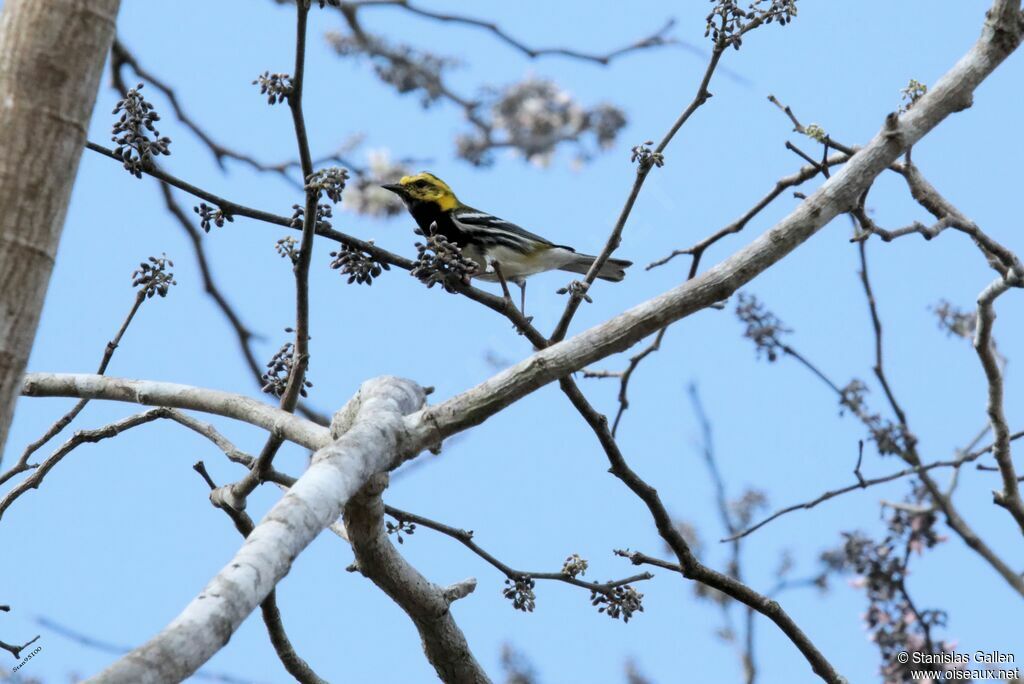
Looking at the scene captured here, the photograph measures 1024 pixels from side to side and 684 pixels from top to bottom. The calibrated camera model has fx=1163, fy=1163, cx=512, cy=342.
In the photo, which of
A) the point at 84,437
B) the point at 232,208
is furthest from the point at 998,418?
the point at 84,437

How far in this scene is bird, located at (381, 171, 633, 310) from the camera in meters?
5.39

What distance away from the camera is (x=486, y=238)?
5395 millimetres

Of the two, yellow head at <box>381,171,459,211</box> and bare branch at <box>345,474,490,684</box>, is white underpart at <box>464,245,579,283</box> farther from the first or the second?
bare branch at <box>345,474,490,684</box>

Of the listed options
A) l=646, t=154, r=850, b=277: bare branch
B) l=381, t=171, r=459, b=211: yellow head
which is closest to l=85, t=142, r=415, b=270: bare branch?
l=646, t=154, r=850, b=277: bare branch

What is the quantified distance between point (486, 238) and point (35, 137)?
139 inches

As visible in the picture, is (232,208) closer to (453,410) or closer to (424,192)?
(453,410)

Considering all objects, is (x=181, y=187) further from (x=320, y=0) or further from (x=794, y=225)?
(x=794, y=225)

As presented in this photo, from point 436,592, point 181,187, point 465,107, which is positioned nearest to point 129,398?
point 181,187

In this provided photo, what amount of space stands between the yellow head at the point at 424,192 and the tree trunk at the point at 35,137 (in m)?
3.77

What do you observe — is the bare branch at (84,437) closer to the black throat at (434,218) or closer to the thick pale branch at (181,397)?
the thick pale branch at (181,397)

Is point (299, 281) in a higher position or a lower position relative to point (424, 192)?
lower

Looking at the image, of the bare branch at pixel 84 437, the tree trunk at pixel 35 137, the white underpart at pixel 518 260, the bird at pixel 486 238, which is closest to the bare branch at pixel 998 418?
the bird at pixel 486 238

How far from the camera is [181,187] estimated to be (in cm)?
293

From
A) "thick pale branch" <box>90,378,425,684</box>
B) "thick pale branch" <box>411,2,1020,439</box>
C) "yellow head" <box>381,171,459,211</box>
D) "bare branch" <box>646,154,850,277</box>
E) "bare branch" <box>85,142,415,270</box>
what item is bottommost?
"thick pale branch" <box>90,378,425,684</box>
